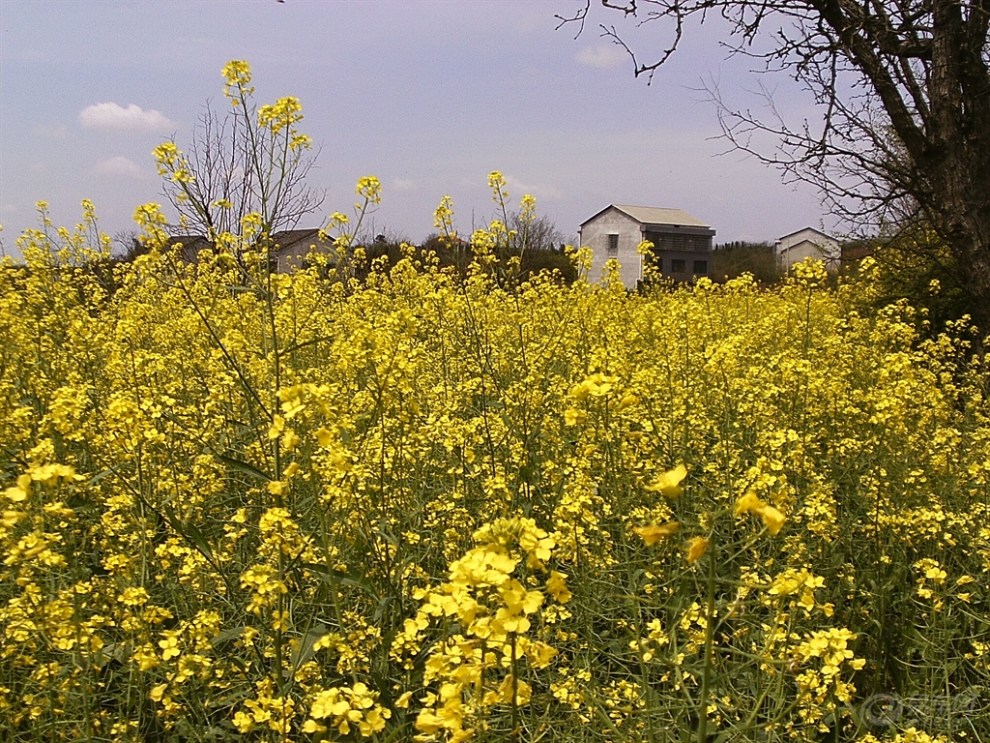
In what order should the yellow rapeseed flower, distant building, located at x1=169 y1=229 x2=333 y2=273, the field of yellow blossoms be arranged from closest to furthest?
the yellow rapeseed flower, the field of yellow blossoms, distant building, located at x1=169 y1=229 x2=333 y2=273

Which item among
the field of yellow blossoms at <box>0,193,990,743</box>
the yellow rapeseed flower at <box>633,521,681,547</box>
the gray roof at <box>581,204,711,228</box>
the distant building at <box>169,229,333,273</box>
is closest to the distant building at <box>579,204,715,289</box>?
the gray roof at <box>581,204,711,228</box>

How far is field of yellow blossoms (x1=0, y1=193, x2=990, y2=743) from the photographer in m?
1.51

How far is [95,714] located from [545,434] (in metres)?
1.91

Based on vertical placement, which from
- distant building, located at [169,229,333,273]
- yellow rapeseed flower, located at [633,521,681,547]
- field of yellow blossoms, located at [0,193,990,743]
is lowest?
field of yellow blossoms, located at [0,193,990,743]

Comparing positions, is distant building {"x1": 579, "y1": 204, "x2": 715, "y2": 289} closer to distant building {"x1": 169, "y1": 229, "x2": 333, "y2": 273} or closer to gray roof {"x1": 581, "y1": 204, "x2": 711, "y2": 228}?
gray roof {"x1": 581, "y1": 204, "x2": 711, "y2": 228}

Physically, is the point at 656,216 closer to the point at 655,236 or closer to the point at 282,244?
the point at 655,236

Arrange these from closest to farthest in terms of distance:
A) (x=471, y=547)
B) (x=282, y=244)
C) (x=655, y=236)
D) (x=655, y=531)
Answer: (x=655, y=531) → (x=471, y=547) → (x=282, y=244) → (x=655, y=236)

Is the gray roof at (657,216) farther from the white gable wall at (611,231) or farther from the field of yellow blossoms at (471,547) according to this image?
the field of yellow blossoms at (471,547)

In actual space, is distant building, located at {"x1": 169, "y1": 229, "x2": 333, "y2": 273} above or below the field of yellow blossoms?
above

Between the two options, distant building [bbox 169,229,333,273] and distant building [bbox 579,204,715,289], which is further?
distant building [bbox 579,204,715,289]

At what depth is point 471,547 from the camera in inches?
91.7

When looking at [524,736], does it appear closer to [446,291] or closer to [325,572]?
[325,572]

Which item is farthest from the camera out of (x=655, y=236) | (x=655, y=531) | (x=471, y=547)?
(x=655, y=236)

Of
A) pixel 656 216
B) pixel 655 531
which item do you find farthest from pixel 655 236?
pixel 655 531
